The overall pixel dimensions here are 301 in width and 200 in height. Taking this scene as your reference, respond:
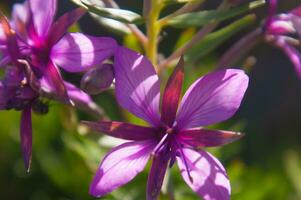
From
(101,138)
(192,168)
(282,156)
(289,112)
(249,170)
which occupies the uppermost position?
(192,168)

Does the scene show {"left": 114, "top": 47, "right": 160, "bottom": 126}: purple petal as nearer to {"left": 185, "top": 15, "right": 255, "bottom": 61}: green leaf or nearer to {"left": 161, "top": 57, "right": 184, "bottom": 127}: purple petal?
{"left": 161, "top": 57, "right": 184, "bottom": 127}: purple petal

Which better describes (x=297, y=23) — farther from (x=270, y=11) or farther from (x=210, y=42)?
(x=210, y=42)

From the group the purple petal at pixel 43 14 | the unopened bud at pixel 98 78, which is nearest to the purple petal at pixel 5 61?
the purple petal at pixel 43 14

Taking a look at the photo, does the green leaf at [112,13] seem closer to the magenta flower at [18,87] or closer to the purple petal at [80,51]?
the purple petal at [80,51]

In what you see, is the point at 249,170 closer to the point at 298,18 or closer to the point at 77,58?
the point at 298,18

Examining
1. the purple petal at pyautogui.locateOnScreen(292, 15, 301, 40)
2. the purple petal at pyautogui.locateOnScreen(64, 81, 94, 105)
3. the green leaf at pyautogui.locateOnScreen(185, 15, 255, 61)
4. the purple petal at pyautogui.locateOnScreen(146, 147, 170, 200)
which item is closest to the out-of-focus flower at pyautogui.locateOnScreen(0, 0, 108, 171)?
the purple petal at pyautogui.locateOnScreen(64, 81, 94, 105)

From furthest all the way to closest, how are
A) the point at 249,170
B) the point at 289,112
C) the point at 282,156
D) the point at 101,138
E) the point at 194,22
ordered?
the point at 289,112 → the point at 282,156 → the point at 249,170 → the point at 101,138 → the point at 194,22

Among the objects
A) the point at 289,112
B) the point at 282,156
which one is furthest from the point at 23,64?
the point at 289,112
